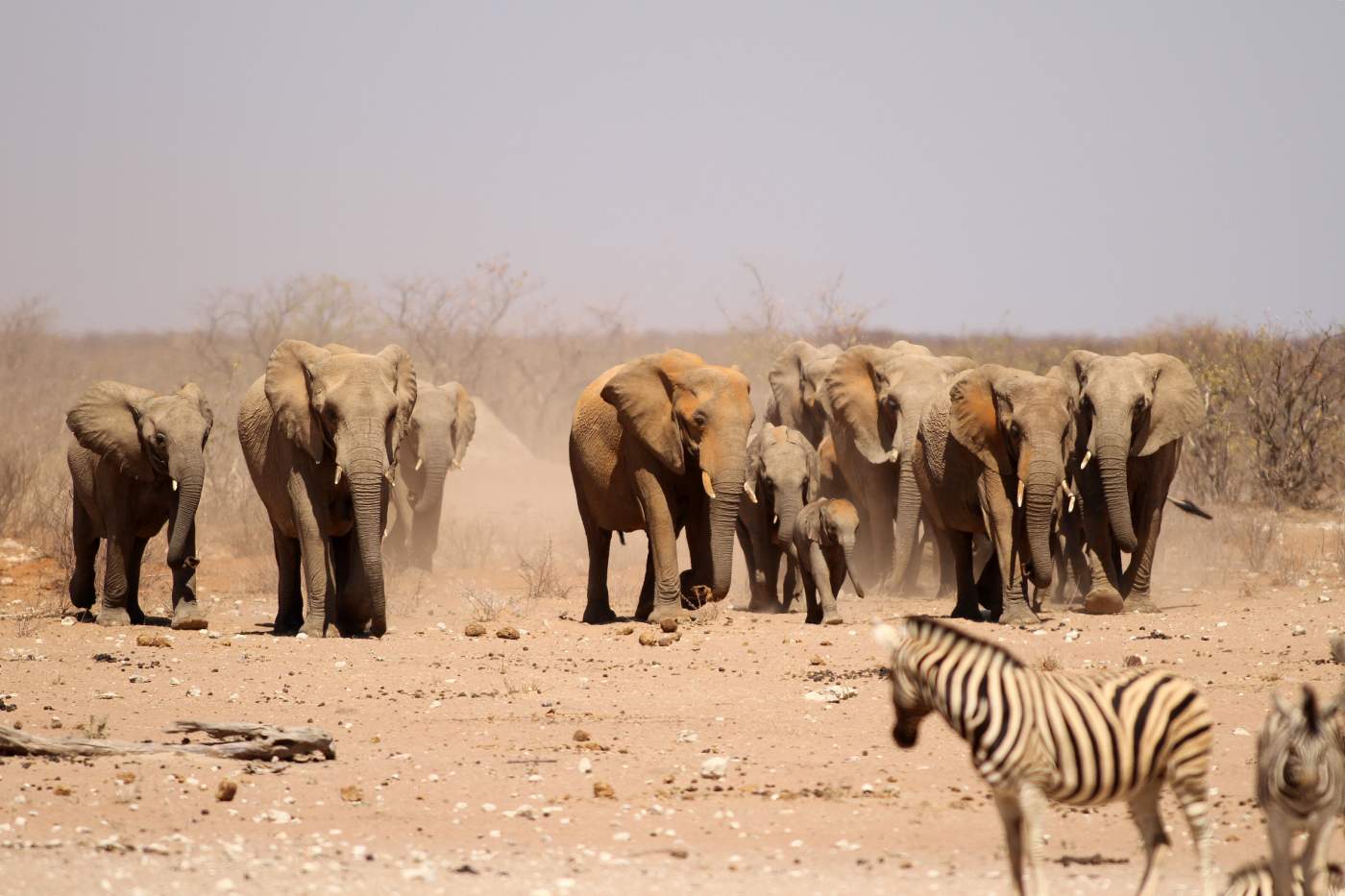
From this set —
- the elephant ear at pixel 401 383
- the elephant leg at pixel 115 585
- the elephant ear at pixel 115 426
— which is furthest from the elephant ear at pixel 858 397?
the elephant leg at pixel 115 585

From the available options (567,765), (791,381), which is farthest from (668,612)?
(791,381)

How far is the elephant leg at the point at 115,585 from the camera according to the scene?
15.9 m

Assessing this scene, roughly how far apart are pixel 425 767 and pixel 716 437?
5.97 metres

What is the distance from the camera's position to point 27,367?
183 feet

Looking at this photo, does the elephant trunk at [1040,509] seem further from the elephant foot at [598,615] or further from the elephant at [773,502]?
the elephant foot at [598,615]

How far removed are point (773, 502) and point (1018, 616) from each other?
2.92 m

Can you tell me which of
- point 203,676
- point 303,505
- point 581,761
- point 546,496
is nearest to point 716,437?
point 303,505

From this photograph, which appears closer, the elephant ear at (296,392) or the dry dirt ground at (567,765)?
the dry dirt ground at (567,765)

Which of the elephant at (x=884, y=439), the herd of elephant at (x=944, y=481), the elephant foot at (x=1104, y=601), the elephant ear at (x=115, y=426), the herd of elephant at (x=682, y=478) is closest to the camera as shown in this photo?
the herd of elephant at (x=682, y=478)

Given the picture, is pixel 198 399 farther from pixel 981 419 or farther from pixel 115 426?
pixel 981 419

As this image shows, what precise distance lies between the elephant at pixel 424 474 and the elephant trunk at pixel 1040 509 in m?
9.58

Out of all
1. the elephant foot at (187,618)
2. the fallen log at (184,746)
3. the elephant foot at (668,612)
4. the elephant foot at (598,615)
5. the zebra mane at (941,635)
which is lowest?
the elephant foot at (187,618)

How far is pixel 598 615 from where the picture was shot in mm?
16375

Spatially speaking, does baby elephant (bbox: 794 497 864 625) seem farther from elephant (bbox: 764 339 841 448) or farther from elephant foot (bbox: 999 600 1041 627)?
elephant (bbox: 764 339 841 448)
